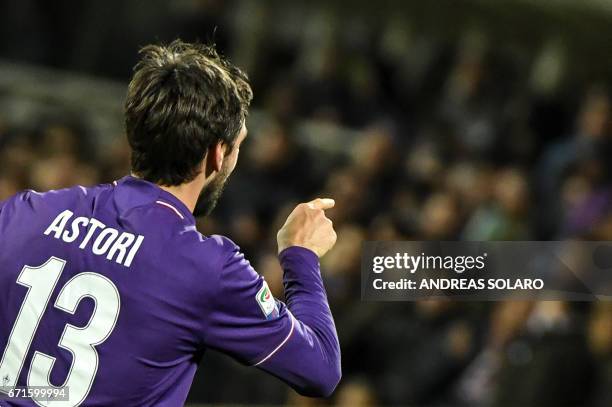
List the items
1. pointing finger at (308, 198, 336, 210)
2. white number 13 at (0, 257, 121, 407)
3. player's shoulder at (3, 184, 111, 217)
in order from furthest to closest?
pointing finger at (308, 198, 336, 210) < player's shoulder at (3, 184, 111, 217) < white number 13 at (0, 257, 121, 407)

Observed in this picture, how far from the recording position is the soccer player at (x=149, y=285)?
2.01 meters

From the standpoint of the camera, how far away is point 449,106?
7.71 meters

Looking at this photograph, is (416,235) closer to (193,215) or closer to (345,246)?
(345,246)

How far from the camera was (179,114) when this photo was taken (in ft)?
6.77

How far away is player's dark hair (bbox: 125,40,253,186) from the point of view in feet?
6.79

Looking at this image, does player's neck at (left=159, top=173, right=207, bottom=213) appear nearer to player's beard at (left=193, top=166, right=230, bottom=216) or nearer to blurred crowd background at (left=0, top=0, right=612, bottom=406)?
player's beard at (left=193, top=166, right=230, bottom=216)

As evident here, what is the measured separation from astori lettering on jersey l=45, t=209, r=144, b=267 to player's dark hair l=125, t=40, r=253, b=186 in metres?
0.14

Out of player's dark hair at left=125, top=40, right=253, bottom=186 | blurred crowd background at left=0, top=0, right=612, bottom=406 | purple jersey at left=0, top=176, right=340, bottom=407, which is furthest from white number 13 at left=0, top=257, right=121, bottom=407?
blurred crowd background at left=0, top=0, right=612, bottom=406

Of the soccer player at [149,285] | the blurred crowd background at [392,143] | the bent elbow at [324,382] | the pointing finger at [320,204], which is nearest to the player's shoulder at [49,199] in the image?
the soccer player at [149,285]

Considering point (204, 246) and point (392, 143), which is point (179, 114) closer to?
point (204, 246)

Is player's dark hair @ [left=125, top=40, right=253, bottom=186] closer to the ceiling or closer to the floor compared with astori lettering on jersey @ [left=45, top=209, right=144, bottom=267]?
closer to the ceiling

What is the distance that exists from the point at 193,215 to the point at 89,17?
7.35 m

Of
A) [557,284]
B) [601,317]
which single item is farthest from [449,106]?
[557,284]

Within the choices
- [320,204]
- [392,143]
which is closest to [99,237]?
[320,204]
